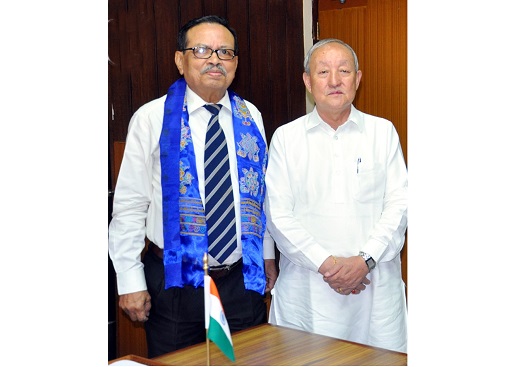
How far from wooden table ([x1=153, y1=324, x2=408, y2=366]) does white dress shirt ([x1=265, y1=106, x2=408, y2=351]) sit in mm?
515

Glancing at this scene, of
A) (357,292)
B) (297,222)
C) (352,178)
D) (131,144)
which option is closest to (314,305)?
(357,292)

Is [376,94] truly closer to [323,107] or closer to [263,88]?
[263,88]

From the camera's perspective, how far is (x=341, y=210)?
2.20 m

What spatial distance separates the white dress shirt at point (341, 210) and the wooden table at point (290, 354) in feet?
1.69

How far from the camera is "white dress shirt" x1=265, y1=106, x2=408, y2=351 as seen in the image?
2191mm

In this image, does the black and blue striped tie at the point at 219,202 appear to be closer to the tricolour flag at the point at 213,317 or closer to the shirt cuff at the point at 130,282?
the shirt cuff at the point at 130,282

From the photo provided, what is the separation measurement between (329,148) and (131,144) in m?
0.65

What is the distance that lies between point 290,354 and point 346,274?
574mm

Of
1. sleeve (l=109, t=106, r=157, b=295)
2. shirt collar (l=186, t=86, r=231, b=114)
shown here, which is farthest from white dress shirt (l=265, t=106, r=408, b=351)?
sleeve (l=109, t=106, r=157, b=295)

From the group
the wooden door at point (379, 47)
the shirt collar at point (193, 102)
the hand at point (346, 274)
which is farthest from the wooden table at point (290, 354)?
the wooden door at point (379, 47)

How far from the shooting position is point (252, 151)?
221 centimetres

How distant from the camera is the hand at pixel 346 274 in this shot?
82.7 inches

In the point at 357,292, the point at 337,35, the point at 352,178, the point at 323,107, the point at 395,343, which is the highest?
the point at 337,35

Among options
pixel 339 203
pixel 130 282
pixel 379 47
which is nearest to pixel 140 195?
pixel 130 282
